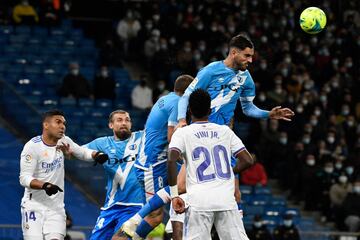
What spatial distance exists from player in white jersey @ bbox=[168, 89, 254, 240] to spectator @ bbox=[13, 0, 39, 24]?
17.4 m

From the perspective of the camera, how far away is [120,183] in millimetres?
14953

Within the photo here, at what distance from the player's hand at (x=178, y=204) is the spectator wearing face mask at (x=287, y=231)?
421 inches

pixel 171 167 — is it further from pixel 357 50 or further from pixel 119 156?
pixel 357 50

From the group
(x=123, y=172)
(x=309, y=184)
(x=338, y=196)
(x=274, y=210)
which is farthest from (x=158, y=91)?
(x=123, y=172)

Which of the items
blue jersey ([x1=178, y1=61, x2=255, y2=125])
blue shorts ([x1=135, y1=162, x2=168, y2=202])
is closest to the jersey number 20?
blue jersey ([x1=178, y1=61, x2=255, y2=125])

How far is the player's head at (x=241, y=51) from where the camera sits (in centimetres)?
1381

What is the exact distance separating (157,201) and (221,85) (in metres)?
1.75

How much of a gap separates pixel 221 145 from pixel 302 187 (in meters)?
14.9

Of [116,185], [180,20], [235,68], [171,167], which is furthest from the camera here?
[180,20]

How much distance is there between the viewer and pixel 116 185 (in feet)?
49.2

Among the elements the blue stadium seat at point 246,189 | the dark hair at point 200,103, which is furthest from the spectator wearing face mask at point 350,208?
the dark hair at point 200,103

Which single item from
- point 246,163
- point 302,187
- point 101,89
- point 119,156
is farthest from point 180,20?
point 246,163

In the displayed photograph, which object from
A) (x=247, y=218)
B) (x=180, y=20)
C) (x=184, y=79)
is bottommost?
(x=247, y=218)

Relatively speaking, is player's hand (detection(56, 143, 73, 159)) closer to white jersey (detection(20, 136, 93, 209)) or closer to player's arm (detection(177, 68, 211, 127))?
white jersey (detection(20, 136, 93, 209))
